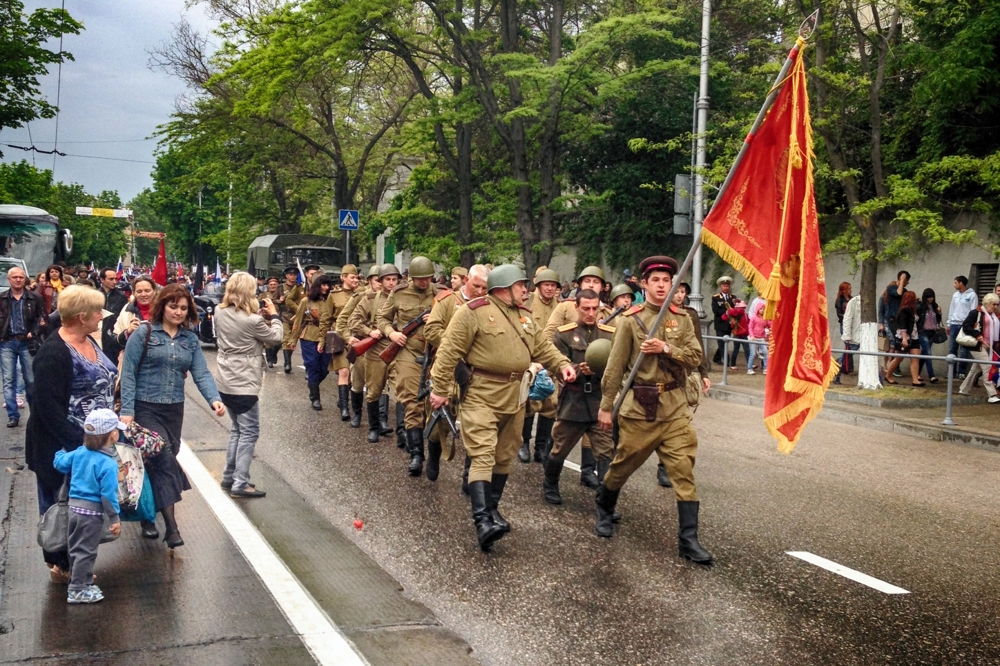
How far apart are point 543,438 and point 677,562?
3542mm

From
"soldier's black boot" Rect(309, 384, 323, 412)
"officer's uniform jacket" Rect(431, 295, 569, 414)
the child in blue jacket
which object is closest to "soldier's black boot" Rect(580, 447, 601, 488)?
"officer's uniform jacket" Rect(431, 295, 569, 414)

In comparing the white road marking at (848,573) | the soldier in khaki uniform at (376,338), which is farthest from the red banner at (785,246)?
the soldier in khaki uniform at (376,338)

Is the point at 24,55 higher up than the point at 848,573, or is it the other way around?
the point at 24,55

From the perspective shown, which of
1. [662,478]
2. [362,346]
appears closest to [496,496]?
[662,478]

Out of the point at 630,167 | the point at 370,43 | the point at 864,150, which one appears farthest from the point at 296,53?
the point at 864,150

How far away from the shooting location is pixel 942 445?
→ 1182cm

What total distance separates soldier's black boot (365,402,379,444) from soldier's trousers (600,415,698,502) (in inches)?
186

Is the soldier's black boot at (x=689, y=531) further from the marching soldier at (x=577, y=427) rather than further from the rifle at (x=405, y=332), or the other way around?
the rifle at (x=405, y=332)

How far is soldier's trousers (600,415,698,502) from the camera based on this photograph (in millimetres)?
6332

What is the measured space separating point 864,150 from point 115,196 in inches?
5427

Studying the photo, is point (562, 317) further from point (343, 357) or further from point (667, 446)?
point (343, 357)

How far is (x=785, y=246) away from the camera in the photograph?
230 inches

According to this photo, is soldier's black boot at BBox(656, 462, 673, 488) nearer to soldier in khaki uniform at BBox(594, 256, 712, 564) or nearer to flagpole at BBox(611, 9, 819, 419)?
→ soldier in khaki uniform at BBox(594, 256, 712, 564)

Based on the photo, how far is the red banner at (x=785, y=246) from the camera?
5.75 m
